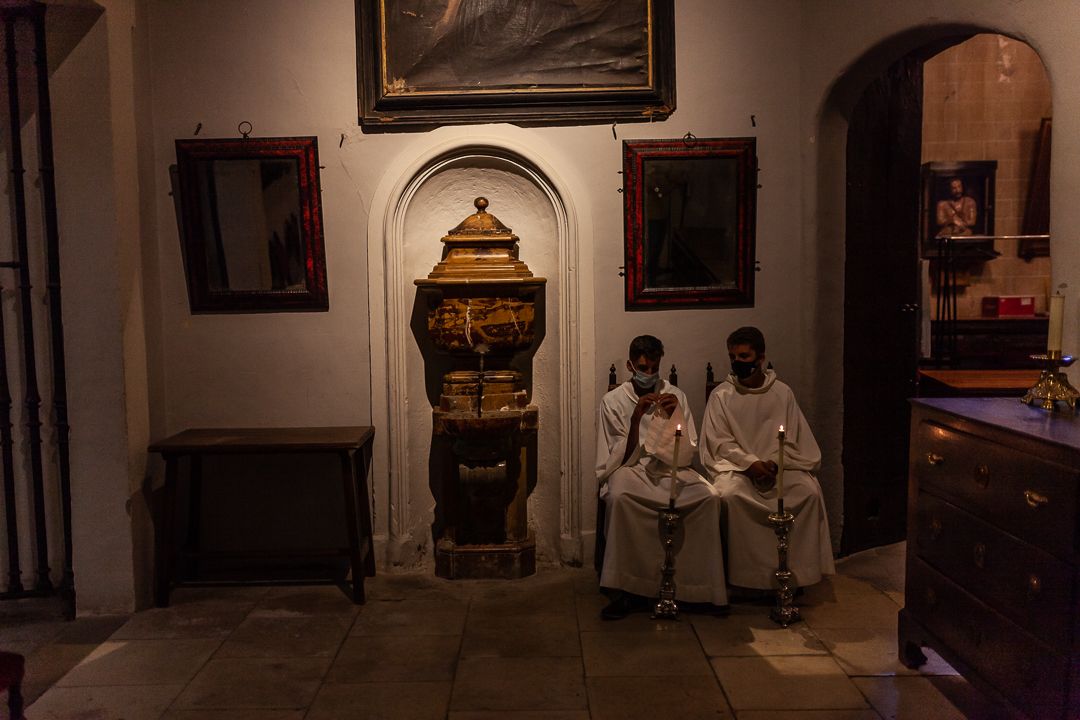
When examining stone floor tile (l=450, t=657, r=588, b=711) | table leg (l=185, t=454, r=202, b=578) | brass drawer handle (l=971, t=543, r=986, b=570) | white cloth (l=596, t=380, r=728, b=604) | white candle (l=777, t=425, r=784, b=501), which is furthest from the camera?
table leg (l=185, t=454, r=202, b=578)

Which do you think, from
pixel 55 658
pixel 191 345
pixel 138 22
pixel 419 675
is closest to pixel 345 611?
pixel 419 675

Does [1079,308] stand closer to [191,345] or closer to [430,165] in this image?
[430,165]

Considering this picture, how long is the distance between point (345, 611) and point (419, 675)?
3.07 feet

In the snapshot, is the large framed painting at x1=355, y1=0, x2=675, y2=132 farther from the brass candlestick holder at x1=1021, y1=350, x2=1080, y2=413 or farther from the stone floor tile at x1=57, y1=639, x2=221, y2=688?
the stone floor tile at x1=57, y1=639, x2=221, y2=688

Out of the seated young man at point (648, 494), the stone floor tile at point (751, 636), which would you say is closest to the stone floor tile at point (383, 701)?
the seated young man at point (648, 494)

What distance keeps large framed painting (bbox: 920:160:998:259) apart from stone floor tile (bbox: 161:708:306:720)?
6595mm

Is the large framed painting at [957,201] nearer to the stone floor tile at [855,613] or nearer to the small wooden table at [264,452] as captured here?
the stone floor tile at [855,613]

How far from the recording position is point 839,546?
5410mm

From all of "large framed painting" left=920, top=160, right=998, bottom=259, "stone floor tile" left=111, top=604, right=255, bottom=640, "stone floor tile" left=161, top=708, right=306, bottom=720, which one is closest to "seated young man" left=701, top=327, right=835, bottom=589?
"stone floor tile" left=161, top=708, right=306, bottom=720

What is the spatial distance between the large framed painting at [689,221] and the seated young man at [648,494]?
0.59 m

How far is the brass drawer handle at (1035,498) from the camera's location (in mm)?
2953

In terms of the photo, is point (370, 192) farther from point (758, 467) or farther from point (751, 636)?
point (751, 636)

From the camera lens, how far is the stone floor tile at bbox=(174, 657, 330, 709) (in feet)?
12.2

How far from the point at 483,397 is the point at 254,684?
1.95 metres
